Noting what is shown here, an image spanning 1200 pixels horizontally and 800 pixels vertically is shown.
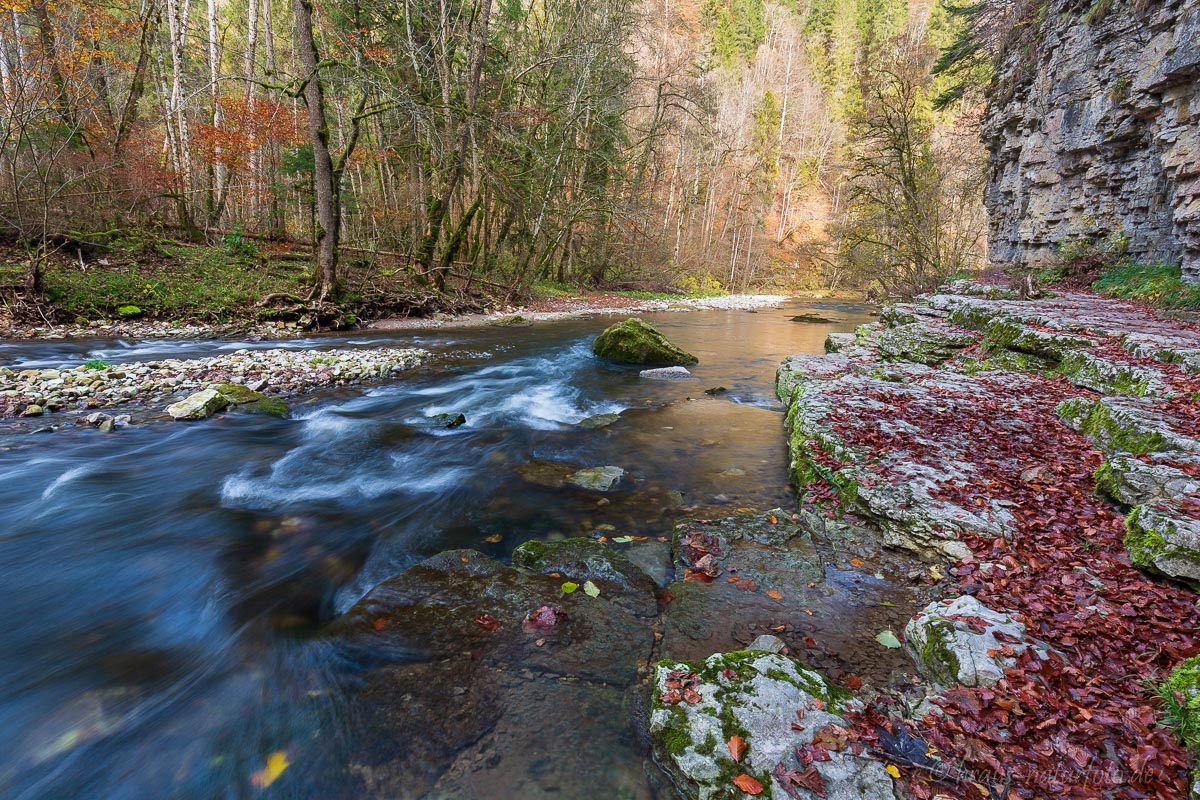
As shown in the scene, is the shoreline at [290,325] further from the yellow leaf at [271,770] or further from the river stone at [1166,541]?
the river stone at [1166,541]

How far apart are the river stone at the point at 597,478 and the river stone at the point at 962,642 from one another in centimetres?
293

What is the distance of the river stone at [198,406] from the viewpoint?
6.49 m

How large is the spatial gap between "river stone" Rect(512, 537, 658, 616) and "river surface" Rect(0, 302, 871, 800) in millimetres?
420

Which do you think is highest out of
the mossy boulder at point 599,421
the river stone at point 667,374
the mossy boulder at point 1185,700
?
the river stone at point 667,374

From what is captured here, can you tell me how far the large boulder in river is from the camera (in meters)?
11.4

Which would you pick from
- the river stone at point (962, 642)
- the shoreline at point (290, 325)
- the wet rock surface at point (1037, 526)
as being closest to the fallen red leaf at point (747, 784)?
the wet rock surface at point (1037, 526)

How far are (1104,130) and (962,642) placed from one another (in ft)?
57.4

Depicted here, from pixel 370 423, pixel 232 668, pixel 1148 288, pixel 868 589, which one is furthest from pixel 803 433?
pixel 1148 288

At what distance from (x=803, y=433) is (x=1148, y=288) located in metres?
10.4

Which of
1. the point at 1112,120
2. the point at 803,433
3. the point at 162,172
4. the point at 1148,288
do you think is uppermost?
the point at 1112,120

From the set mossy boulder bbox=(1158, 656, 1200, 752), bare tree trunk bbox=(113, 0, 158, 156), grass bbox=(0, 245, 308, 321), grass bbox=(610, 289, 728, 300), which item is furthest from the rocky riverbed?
grass bbox=(610, 289, 728, 300)

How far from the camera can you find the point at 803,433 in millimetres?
5336

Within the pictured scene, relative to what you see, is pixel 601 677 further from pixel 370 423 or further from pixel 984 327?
pixel 984 327

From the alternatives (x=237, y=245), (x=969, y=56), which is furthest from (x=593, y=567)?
(x=969, y=56)
